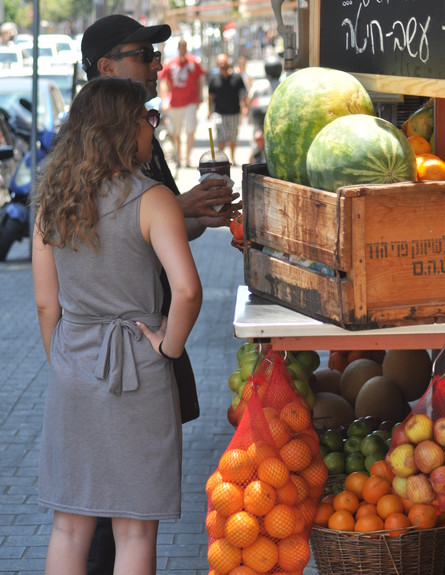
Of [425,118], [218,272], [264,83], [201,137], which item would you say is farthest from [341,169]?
[201,137]

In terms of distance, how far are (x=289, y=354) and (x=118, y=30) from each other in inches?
54.9

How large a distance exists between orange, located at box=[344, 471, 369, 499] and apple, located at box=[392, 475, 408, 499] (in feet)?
0.69

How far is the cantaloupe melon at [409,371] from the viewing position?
15.0 ft

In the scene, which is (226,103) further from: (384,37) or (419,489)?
(419,489)

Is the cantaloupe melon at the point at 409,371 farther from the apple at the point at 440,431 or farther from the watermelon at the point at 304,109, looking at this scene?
the watermelon at the point at 304,109

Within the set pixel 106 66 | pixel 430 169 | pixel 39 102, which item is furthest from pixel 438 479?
pixel 39 102

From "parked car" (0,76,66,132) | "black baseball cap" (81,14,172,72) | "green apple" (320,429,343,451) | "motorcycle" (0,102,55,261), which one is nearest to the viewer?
"black baseball cap" (81,14,172,72)

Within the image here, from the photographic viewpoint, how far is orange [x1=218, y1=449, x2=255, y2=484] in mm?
3086

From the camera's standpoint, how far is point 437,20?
9.46 feet

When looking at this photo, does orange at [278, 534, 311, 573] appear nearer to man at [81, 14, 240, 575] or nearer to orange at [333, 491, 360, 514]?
orange at [333, 491, 360, 514]

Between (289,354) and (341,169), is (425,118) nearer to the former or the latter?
(341,169)

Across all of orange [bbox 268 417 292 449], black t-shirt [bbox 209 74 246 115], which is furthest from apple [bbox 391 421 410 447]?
black t-shirt [bbox 209 74 246 115]

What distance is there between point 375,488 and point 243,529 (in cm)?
53

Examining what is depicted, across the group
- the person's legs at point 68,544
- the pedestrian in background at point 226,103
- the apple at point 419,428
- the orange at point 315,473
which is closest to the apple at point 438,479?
the apple at point 419,428
